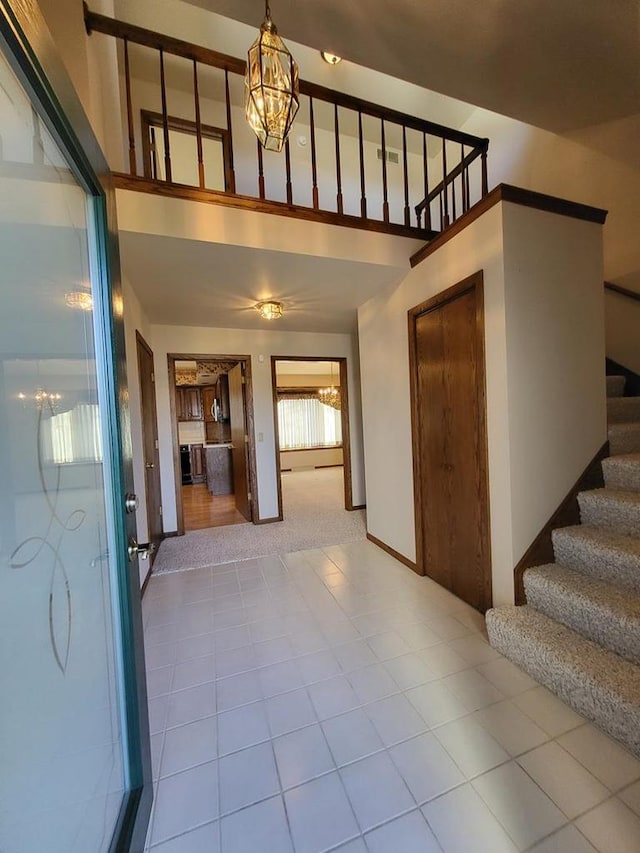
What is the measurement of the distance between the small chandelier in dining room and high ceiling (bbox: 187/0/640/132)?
0.41m

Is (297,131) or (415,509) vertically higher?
(297,131)

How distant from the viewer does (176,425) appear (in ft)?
13.1

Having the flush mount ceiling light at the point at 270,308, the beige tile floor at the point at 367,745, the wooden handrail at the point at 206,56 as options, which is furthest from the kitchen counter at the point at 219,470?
the wooden handrail at the point at 206,56

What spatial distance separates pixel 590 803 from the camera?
1087 millimetres

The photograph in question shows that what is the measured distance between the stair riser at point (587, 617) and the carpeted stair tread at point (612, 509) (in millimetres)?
523

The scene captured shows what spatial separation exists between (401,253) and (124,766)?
3.06m

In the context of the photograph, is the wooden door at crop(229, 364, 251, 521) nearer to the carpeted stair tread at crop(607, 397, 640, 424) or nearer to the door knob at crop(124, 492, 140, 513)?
the door knob at crop(124, 492, 140, 513)

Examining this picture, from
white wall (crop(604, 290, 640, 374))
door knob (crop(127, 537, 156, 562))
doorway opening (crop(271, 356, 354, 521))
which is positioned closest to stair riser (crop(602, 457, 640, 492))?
white wall (crop(604, 290, 640, 374))

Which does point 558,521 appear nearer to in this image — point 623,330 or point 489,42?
point 623,330

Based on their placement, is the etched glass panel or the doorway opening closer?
the etched glass panel

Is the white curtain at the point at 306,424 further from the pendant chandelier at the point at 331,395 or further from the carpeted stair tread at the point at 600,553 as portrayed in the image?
the carpeted stair tread at the point at 600,553

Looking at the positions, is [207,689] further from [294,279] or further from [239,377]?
[239,377]

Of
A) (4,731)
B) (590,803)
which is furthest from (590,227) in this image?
(4,731)

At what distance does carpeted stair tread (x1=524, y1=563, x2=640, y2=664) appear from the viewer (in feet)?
4.75
